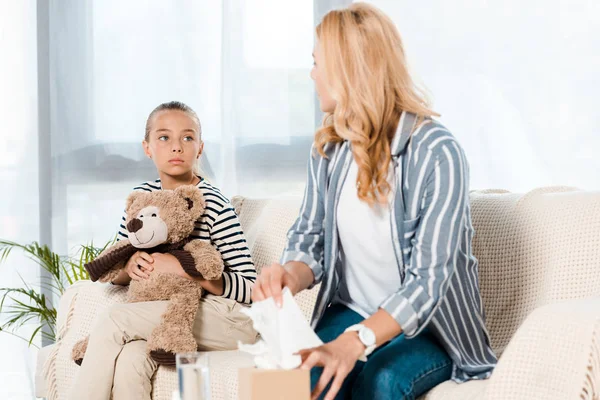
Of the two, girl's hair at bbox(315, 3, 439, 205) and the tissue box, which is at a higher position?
girl's hair at bbox(315, 3, 439, 205)

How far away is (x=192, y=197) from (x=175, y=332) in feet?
1.11

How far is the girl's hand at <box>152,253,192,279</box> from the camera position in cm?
187

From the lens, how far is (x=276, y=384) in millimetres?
1124

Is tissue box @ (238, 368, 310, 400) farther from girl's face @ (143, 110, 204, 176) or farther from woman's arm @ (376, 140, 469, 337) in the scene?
girl's face @ (143, 110, 204, 176)

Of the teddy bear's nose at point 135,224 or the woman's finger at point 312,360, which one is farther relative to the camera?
the teddy bear's nose at point 135,224

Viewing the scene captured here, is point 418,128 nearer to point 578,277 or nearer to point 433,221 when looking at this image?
point 433,221

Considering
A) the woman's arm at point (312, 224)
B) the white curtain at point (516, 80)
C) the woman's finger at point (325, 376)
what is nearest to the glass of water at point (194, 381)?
the woman's finger at point (325, 376)

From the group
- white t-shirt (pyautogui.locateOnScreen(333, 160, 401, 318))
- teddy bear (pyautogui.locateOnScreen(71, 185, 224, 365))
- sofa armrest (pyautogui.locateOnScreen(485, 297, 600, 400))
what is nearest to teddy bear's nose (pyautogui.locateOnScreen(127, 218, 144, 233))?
teddy bear (pyautogui.locateOnScreen(71, 185, 224, 365))

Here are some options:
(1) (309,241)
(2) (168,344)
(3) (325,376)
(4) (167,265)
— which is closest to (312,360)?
(3) (325,376)

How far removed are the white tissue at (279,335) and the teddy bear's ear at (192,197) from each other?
0.68 meters

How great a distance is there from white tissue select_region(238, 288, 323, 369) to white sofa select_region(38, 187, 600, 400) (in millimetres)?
330

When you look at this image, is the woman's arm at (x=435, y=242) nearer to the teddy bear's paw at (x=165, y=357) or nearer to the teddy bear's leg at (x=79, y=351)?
the teddy bear's paw at (x=165, y=357)

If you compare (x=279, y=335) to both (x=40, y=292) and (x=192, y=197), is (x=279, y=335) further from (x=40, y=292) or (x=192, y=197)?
(x=40, y=292)

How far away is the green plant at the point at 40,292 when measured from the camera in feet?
9.23
